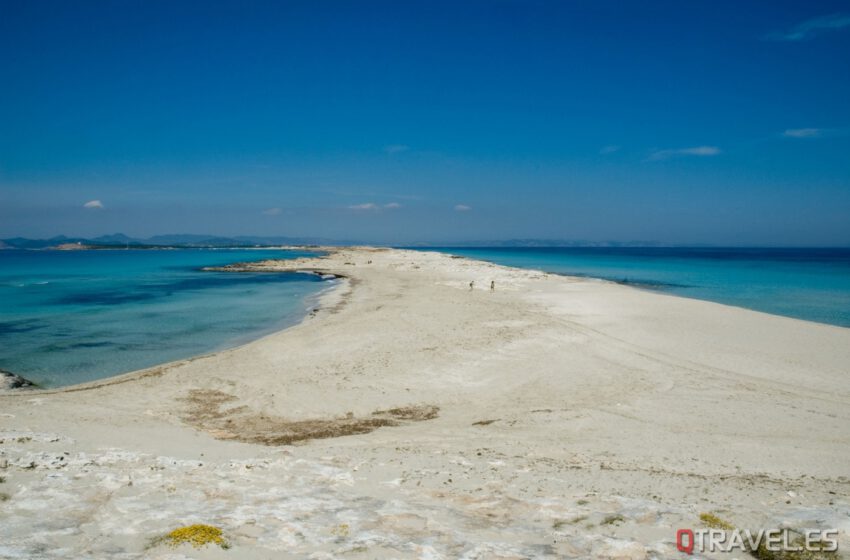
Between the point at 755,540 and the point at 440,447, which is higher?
the point at 755,540

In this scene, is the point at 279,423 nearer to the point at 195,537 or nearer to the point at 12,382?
the point at 195,537

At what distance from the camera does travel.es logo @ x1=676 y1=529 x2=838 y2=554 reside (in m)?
4.86

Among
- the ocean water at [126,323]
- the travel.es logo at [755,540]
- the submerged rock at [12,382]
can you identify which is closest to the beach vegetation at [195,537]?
the travel.es logo at [755,540]

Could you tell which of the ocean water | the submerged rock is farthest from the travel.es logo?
the submerged rock

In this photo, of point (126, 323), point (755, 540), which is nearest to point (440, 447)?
point (755, 540)

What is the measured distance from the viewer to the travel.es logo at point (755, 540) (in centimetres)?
486

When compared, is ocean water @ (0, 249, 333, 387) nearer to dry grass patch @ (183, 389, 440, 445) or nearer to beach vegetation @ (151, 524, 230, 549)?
dry grass patch @ (183, 389, 440, 445)

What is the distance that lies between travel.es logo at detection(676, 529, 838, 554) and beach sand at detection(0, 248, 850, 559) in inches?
5.2

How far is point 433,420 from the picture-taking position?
9.86 metres

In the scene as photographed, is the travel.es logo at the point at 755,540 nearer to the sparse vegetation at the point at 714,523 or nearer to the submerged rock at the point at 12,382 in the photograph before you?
the sparse vegetation at the point at 714,523

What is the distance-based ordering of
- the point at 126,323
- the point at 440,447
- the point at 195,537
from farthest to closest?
the point at 126,323 < the point at 440,447 < the point at 195,537

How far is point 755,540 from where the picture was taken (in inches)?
200

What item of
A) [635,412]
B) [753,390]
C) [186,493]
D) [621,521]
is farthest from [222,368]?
[753,390]

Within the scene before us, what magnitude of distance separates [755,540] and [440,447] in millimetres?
4455
